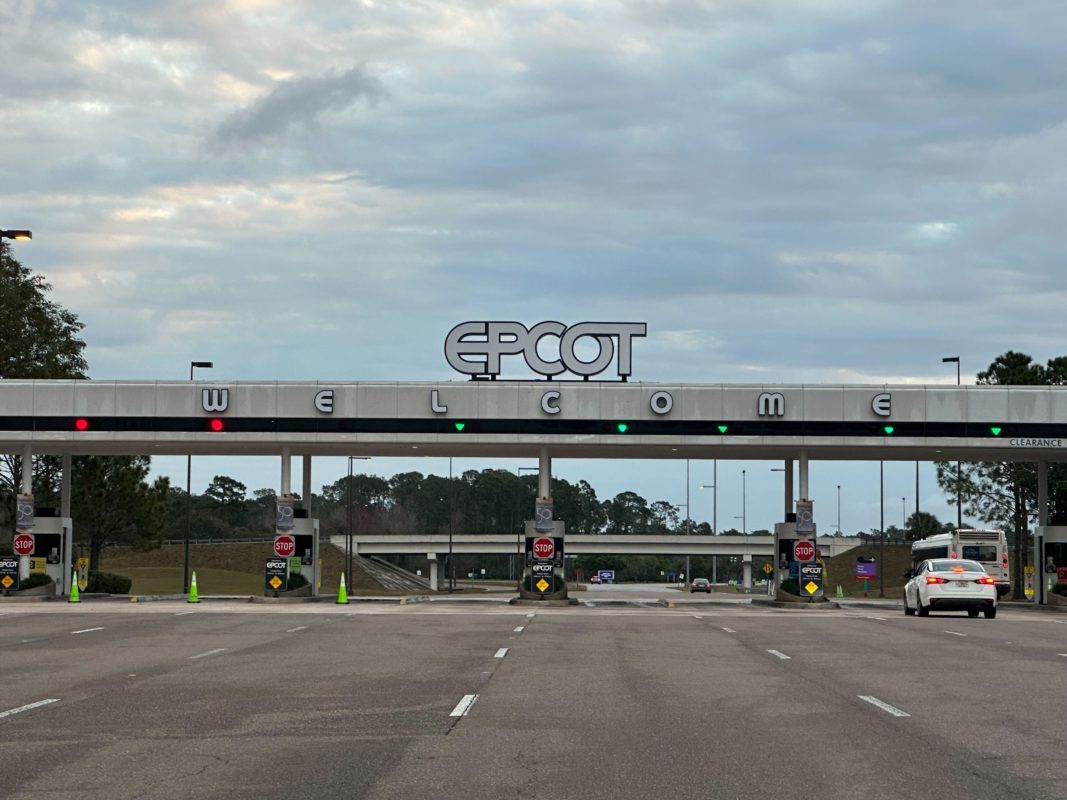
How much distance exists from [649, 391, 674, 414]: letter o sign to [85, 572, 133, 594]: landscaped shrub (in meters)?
25.8

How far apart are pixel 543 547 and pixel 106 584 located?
25.6 meters

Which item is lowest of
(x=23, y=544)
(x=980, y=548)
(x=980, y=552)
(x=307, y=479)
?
(x=980, y=552)

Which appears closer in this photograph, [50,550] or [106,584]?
[50,550]

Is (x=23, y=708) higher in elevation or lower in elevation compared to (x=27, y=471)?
lower

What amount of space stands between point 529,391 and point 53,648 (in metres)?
30.8

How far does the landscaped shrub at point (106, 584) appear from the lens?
64.8m

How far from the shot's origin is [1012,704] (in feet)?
50.7

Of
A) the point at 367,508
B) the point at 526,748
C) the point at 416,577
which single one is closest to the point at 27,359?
the point at 526,748

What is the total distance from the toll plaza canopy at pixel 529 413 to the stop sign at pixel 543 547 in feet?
11.7

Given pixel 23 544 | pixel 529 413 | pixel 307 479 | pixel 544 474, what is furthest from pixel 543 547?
pixel 23 544

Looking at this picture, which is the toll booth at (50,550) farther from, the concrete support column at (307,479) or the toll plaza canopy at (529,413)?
the concrete support column at (307,479)

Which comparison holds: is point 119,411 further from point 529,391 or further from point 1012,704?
point 1012,704

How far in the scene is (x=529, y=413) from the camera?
52.8 meters

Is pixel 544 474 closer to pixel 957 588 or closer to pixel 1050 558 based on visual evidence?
pixel 1050 558
